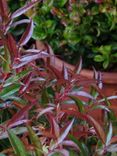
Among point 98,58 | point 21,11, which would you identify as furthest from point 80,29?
point 21,11

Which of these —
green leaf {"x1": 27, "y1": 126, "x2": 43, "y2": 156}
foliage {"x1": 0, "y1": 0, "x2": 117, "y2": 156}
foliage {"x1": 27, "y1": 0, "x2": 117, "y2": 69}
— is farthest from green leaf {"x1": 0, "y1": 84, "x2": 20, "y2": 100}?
foliage {"x1": 27, "y1": 0, "x2": 117, "y2": 69}

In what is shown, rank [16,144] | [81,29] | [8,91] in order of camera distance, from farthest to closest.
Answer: [81,29] → [8,91] → [16,144]

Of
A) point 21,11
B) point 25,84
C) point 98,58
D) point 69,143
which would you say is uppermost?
point 21,11

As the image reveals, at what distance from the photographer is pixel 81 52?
7.68ft

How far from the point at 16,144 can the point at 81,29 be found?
1343mm

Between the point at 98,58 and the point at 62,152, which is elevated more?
the point at 62,152

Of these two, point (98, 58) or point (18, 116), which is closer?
point (18, 116)

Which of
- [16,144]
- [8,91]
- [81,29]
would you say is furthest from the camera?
[81,29]

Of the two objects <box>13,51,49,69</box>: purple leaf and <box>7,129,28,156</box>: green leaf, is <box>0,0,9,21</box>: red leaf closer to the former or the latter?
<box>13,51,49,69</box>: purple leaf

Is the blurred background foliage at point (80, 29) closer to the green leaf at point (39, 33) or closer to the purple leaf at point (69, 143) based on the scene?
the green leaf at point (39, 33)

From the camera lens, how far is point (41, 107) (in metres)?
1.12

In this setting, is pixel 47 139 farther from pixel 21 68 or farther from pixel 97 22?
pixel 97 22

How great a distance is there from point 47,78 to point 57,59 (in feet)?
3.88

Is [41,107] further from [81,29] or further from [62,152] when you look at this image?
[81,29]
